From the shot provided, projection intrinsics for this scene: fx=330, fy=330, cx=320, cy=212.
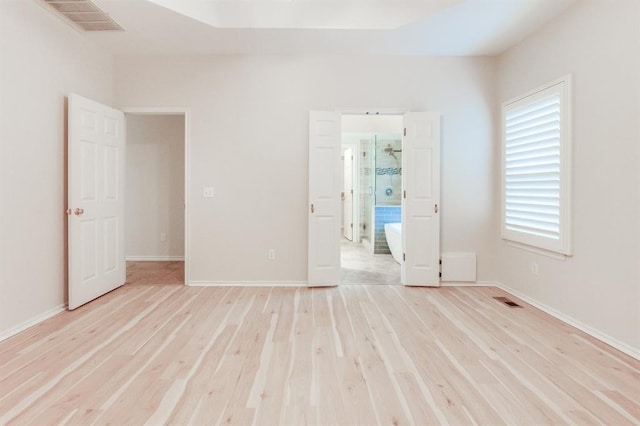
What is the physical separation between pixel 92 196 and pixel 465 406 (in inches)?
145

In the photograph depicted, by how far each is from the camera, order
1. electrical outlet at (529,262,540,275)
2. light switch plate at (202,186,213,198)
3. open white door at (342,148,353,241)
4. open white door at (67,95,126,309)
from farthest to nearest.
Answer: open white door at (342,148,353,241), light switch plate at (202,186,213,198), electrical outlet at (529,262,540,275), open white door at (67,95,126,309)

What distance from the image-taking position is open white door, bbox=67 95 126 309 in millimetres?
3117

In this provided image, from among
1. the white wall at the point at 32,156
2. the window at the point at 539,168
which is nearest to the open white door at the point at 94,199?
the white wall at the point at 32,156

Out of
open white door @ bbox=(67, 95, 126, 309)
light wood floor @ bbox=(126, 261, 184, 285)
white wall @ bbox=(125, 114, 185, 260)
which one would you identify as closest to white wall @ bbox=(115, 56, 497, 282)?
light wood floor @ bbox=(126, 261, 184, 285)

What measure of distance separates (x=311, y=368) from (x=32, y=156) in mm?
2905

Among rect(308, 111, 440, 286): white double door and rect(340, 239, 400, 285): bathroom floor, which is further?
rect(340, 239, 400, 285): bathroom floor

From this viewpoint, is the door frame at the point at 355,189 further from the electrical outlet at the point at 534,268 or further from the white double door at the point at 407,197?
the electrical outlet at the point at 534,268

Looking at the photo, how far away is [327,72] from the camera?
3961mm

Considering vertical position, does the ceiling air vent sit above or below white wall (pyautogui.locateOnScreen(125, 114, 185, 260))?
above

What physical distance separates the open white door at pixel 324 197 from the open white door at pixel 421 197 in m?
0.83

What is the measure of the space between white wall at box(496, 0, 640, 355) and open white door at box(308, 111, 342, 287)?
2.17 meters

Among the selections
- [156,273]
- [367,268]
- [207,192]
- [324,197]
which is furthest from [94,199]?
[367,268]

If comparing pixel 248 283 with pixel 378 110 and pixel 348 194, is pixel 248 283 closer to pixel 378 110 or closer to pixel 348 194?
pixel 378 110

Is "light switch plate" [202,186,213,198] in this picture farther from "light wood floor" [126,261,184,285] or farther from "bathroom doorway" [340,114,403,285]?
"bathroom doorway" [340,114,403,285]
